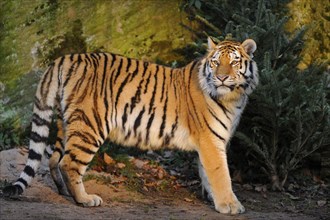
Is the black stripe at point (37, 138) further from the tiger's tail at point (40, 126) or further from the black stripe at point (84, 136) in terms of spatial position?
the black stripe at point (84, 136)

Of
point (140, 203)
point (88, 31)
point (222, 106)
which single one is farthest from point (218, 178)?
point (88, 31)

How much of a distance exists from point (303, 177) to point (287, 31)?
2.00 metres

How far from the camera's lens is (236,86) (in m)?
6.34

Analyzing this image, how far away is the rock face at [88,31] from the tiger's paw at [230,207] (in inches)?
135

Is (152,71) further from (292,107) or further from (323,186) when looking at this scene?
(323,186)

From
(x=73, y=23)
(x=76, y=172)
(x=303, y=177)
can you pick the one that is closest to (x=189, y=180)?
(x=303, y=177)

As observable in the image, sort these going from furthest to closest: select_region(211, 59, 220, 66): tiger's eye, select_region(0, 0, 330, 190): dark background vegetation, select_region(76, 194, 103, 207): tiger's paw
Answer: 1. select_region(0, 0, 330, 190): dark background vegetation
2. select_region(211, 59, 220, 66): tiger's eye
3. select_region(76, 194, 103, 207): tiger's paw

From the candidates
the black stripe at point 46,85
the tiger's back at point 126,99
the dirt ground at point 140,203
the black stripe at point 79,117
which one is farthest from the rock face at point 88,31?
the black stripe at point 79,117

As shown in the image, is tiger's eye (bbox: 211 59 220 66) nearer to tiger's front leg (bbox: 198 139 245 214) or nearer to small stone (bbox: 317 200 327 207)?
tiger's front leg (bbox: 198 139 245 214)

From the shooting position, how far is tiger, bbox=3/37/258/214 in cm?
607

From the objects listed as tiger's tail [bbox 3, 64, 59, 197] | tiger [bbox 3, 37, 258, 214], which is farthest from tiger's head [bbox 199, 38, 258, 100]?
tiger's tail [bbox 3, 64, 59, 197]

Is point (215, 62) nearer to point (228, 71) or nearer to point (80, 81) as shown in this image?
point (228, 71)

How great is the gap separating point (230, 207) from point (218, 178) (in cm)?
31

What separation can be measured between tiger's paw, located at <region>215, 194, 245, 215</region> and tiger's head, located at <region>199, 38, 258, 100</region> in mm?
1035
